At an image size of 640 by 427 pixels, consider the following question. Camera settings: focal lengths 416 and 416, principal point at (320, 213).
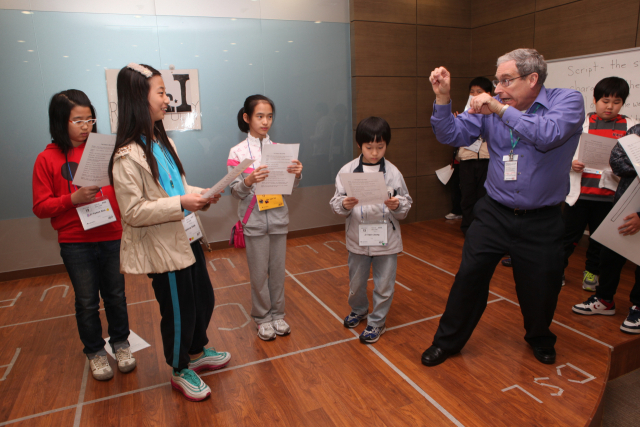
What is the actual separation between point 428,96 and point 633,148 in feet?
11.5

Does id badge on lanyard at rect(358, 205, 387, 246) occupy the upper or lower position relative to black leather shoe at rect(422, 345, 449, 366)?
upper

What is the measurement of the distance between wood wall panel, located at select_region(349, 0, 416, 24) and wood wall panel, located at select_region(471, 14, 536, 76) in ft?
3.19

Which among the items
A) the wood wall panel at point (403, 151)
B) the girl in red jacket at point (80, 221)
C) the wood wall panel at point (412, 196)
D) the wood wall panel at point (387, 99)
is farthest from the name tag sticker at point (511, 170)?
the wood wall panel at point (412, 196)

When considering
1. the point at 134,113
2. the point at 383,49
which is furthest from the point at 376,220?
the point at 383,49

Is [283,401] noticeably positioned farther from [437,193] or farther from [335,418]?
[437,193]

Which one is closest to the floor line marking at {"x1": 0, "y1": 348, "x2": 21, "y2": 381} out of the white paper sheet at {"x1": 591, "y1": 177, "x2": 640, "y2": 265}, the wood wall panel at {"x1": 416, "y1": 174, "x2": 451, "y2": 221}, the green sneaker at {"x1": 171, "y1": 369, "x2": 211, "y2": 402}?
the green sneaker at {"x1": 171, "y1": 369, "x2": 211, "y2": 402}

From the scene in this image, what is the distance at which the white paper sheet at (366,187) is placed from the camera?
2287 millimetres

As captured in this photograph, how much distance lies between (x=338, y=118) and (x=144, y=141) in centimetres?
366

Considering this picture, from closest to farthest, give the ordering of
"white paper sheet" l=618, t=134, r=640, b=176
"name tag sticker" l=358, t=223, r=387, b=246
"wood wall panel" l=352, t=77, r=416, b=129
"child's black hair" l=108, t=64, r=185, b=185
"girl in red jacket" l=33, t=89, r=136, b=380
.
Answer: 1. "child's black hair" l=108, t=64, r=185, b=185
2. "girl in red jacket" l=33, t=89, r=136, b=380
3. "white paper sheet" l=618, t=134, r=640, b=176
4. "name tag sticker" l=358, t=223, r=387, b=246
5. "wood wall panel" l=352, t=77, r=416, b=129

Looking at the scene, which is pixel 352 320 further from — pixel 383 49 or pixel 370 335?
pixel 383 49

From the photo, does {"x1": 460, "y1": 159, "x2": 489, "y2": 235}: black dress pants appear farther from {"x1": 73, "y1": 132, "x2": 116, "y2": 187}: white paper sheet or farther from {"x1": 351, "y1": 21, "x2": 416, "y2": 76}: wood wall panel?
{"x1": 73, "y1": 132, "x2": 116, "y2": 187}: white paper sheet

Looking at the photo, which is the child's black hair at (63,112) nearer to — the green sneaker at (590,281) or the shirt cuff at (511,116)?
the shirt cuff at (511,116)

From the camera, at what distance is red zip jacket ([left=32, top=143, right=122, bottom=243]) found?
6.97 ft

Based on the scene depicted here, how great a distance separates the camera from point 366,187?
2322mm
